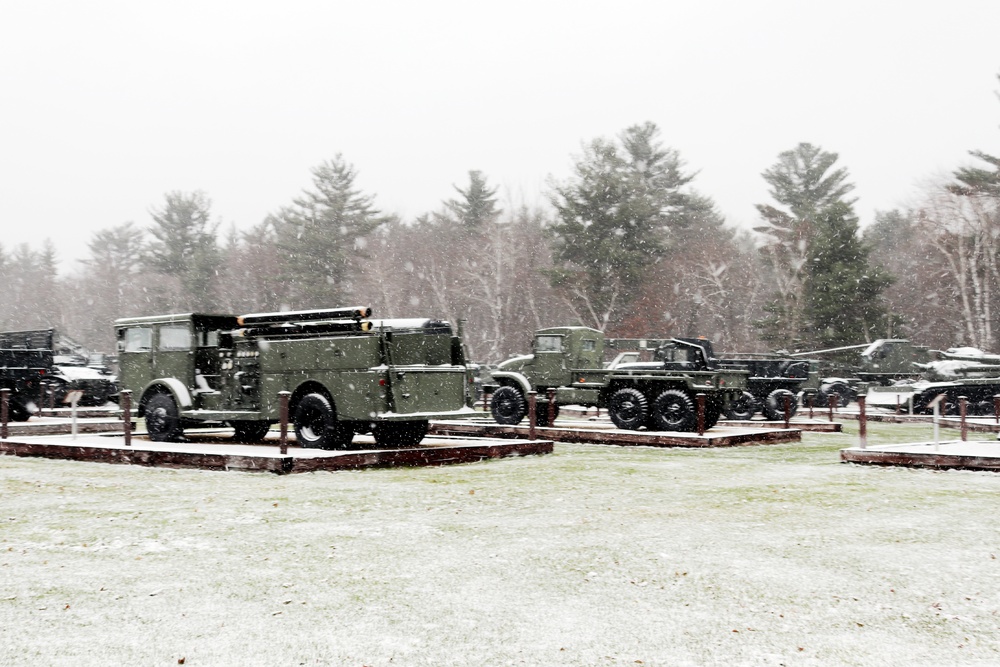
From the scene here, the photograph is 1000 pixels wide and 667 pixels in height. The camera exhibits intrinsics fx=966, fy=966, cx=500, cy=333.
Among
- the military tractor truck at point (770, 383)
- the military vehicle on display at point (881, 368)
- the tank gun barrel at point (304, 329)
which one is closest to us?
the tank gun barrel at point (304, 329)

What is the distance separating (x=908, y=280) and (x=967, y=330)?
879cm

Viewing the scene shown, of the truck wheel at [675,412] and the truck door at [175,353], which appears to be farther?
the truck wheel at [675,412]

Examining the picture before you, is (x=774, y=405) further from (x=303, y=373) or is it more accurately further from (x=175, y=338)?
(x=175, y=338)

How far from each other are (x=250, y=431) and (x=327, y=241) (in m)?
40.8

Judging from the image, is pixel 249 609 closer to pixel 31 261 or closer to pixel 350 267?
pixel 350 267

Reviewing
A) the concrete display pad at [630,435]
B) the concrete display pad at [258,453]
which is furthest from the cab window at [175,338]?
the concrete display pad at [630,435]

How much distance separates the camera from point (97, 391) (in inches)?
1045

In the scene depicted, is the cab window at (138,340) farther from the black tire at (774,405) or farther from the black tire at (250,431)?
the black tire at (774,405)

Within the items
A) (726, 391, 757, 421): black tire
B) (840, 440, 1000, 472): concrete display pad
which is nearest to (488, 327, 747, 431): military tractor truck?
(726, 391, 757, 421): black tire

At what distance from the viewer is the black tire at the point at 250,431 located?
15.6 meters

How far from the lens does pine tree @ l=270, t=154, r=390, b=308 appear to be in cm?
5516

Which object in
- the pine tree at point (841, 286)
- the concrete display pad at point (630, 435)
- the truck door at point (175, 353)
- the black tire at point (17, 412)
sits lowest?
the concrete display pad at point (630, 435)

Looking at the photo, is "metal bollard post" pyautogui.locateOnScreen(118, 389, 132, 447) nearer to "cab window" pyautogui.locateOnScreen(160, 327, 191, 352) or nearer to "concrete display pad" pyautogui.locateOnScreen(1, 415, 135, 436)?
"cab window" pyautogui.locateOnScreen(160, 327, 191, 352)

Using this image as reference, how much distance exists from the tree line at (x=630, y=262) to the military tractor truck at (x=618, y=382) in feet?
63.6
